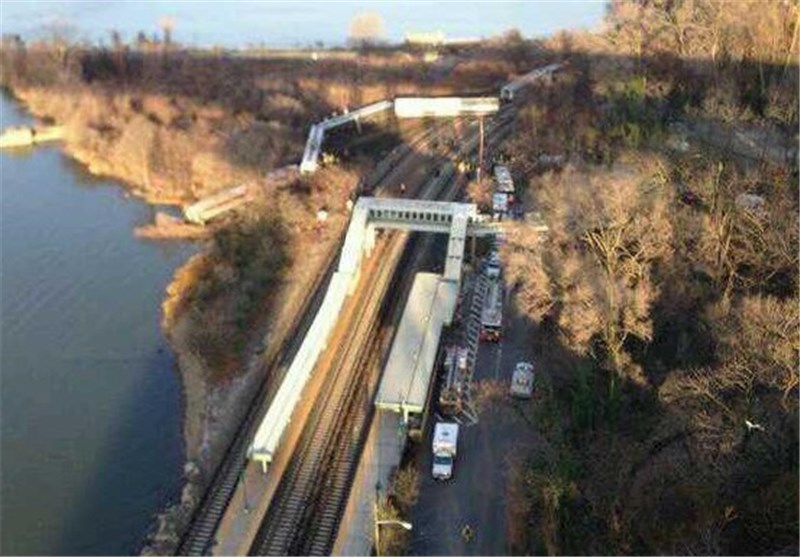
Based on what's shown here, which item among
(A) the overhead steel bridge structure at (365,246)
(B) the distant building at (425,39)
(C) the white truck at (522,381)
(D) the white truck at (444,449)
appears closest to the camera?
(D) the white truck at (444,449)

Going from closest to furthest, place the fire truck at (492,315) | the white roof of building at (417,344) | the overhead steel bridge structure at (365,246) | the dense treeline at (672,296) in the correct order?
the dense treeline at (672,296)
the white roof of building at (417,344)
the overhead steel bridge structure at (365,246)
the fire truck at (492,315)

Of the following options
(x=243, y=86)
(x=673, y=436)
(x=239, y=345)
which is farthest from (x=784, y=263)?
(x=243, y=86)

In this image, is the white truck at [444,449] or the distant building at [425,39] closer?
the white truck at [444,449]

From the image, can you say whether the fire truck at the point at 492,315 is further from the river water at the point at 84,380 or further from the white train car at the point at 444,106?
the white train car at the point at 444,106

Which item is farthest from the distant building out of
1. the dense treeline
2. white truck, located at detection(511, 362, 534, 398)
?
white truck, located at detection(511, 362, 534, 398)

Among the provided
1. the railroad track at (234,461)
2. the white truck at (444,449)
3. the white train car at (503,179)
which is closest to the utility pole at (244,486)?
the railroad track at (234,461)

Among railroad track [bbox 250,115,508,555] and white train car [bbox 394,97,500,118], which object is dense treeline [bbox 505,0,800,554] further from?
white train car [bbox 394,97,500,118]
